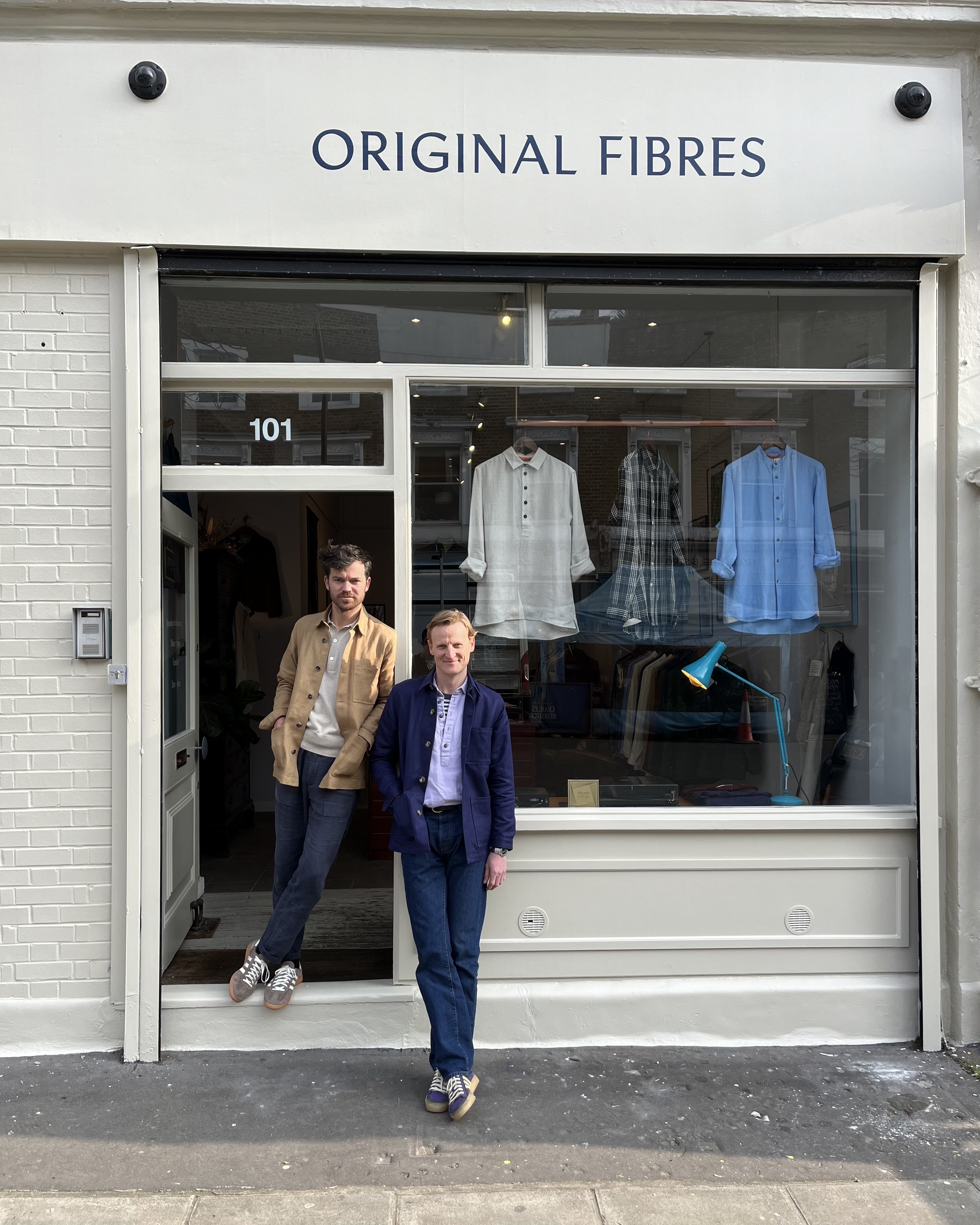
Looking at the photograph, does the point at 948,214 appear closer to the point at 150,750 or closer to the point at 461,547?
the point at 461,547

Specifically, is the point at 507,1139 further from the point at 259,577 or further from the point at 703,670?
the point at 259,577

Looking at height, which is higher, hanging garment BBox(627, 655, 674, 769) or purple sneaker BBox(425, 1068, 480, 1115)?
hanging garment BBox(627, 655, 674, 769)

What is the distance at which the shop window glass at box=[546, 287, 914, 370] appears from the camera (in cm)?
442

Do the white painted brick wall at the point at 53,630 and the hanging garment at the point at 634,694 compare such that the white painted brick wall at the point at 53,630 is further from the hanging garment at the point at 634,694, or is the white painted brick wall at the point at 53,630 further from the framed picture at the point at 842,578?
the framed picture at the point at 842,578

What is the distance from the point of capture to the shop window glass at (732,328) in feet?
14.5

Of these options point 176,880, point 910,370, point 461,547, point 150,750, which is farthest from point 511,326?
point 176,880

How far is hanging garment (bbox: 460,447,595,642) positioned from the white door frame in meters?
0.41

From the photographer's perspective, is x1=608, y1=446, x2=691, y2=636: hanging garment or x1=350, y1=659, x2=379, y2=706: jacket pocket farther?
x1=608, y1=446, x2=691, y2=636: hanging garment

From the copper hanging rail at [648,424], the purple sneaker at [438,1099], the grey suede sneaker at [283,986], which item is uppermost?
the copper hanging rail at [648,424]

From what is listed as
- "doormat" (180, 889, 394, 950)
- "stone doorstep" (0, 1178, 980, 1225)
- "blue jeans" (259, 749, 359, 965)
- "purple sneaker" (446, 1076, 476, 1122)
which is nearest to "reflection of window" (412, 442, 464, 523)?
"blue jeans" (259, 749, 359, 965)

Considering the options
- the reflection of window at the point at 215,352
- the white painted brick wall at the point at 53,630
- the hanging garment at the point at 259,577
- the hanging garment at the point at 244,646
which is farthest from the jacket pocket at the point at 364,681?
the hanging garment at the point at 259,577

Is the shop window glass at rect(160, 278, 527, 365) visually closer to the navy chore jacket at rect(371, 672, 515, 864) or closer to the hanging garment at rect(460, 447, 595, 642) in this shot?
the hanging garment at rect(460, 447, 595, 642)

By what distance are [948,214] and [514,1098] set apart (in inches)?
171

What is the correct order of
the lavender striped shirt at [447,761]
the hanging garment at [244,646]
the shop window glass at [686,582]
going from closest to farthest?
the lavender striped shirt at [447,761] → the shop window glass at [686,582] → the hanging garment at [244,646]
